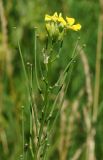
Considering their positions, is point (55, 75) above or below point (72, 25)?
below

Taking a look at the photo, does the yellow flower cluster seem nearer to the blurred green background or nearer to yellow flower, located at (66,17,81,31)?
yellow flower, located at (66,17,81,31)

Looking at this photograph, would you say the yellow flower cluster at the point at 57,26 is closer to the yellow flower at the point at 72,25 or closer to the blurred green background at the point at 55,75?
the yellow flower at the point at 72,25

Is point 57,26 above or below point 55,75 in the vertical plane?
above

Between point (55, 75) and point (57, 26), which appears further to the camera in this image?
point (55, 75)

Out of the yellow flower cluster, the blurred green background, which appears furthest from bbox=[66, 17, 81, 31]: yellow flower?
the blurred green background

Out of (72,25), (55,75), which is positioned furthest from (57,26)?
(55,75)

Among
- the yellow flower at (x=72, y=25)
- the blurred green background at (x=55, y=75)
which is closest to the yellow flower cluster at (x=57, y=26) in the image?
the yellow flower at (x=72, y=25)

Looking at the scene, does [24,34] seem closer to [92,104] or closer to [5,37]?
[5,37]

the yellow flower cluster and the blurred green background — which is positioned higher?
the yellow flower cluster

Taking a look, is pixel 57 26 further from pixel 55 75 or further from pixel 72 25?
pixel 55 75
